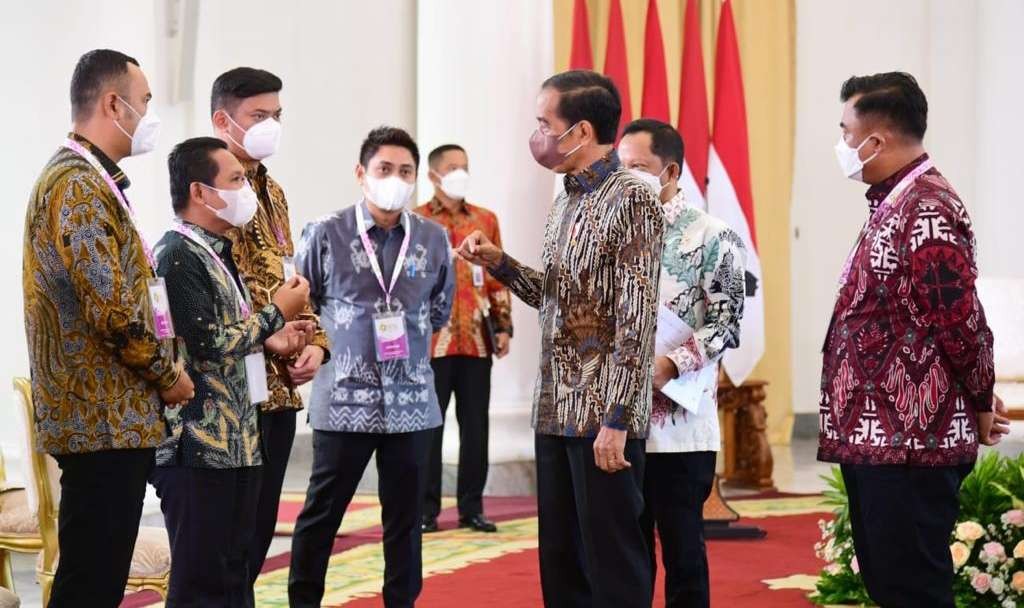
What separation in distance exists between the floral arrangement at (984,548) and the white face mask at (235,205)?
217 centimetres

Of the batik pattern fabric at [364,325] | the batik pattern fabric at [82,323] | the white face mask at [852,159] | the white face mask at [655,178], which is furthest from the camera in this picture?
the batik pattern fabric at [364,325]

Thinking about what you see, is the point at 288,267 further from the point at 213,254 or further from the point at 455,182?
the point at 455,182

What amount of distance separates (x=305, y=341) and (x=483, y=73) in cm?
416

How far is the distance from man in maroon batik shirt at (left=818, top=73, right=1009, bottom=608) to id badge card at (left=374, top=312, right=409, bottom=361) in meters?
1.56

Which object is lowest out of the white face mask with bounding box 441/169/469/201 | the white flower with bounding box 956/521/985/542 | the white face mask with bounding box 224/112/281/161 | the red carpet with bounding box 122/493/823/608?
the red carpet with bounding box 122/493/823/608

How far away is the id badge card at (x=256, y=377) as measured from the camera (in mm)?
3367

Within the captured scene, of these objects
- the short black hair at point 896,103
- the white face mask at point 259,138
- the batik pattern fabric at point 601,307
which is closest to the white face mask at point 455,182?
the white face mask at point 259,138

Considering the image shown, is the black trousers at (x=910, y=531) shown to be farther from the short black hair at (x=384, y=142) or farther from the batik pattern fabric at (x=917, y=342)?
the short black hair at (x=384, y=142)

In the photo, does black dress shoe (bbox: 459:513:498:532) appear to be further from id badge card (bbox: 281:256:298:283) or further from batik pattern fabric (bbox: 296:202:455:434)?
id badge card (bbox: 281:256:298:283)

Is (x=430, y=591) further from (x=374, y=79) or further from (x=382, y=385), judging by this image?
(x=374, y=79)

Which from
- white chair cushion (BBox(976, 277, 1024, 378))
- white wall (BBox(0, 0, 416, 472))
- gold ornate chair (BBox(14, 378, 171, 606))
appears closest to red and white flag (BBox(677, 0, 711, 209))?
white wall (BBox(0, 0, 416, 472))

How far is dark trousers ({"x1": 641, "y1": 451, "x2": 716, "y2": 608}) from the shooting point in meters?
3.87

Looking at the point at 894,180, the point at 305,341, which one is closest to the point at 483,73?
the point at 305,341

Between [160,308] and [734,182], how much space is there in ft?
18.2
